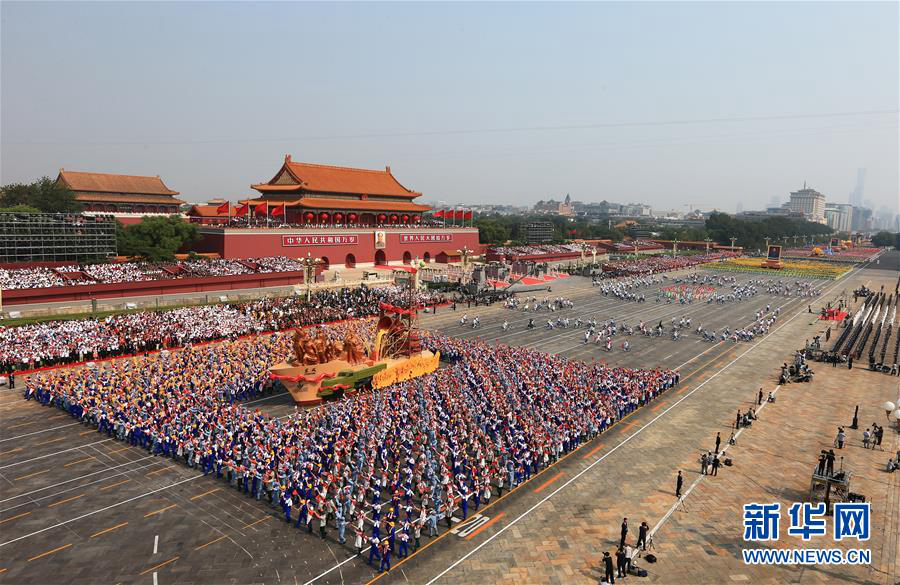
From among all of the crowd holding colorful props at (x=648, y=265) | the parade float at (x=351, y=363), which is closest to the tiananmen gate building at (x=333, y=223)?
the crowd holding colorful props at (x=648, y=265)

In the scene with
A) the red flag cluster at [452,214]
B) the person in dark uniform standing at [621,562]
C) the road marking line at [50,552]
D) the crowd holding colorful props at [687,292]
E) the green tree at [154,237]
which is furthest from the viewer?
the red flag cluster at [452,214]

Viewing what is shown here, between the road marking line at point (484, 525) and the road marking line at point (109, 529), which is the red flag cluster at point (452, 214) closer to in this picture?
the road marking line at point (484, 525)

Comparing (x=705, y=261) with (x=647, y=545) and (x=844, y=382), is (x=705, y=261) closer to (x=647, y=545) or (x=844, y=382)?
(x=844, y=382)

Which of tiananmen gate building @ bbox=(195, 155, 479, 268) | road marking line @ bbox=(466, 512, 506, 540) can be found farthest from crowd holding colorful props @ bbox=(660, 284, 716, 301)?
road marking line @ bbox=(466, 512, 506, 540)

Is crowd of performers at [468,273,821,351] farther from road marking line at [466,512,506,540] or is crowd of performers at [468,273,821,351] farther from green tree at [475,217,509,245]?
green tree at [475,217,509,245]

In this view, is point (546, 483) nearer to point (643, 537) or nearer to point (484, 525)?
point (484, 525)

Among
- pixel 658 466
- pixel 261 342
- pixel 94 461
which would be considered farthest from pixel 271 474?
pixel 261 342
